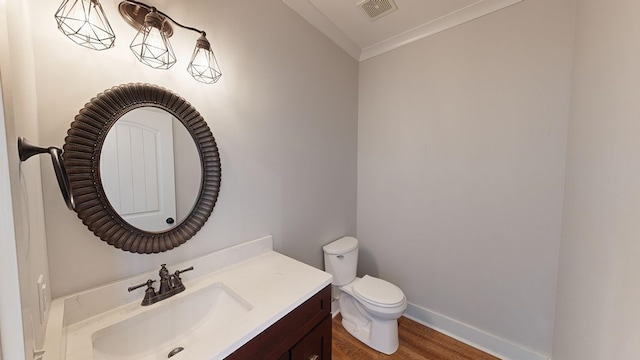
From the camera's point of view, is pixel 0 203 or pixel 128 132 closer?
pixel 0 203

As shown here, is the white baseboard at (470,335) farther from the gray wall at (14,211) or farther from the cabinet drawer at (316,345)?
the gray wall at (14,211)

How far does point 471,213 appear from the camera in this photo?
1.71 meters

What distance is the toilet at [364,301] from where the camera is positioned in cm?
161

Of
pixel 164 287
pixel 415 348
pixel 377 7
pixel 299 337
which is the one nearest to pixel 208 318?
pixel 164 287

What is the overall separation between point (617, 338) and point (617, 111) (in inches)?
30.4

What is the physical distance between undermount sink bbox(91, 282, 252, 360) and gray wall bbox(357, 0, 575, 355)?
1.56m

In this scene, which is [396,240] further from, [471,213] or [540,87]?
[540,87]

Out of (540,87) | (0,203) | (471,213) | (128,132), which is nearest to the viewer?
(0,203)

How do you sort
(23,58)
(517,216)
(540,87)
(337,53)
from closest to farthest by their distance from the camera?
(23,58), (540,87), (517,216), (337,53)

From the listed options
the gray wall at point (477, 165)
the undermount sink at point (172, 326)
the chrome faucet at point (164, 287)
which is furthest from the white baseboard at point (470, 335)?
the chrome faucet at point (164, 287)

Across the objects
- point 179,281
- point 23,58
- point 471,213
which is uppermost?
point 23,58

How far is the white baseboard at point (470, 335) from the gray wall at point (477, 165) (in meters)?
0.04

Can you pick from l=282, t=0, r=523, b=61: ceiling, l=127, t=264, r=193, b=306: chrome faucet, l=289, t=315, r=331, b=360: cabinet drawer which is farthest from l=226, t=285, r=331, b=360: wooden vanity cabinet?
l=282, t=0, r=523, b=61: ceiling

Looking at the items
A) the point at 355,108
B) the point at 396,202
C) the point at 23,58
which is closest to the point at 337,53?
the point at 355,108
